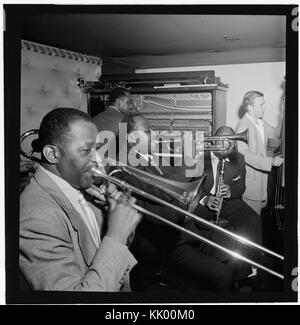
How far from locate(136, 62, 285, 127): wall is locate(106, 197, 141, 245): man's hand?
61 cm

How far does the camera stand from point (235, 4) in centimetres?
170

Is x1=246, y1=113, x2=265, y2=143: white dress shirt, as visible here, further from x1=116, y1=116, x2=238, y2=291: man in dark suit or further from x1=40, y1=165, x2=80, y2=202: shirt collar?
x1=40, y1=165, x2=80, y2=202: shirt collar

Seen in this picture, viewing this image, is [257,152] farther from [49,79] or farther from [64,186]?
[49,79]

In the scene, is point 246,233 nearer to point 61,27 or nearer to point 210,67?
point 210,67

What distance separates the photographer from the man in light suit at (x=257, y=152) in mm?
1762

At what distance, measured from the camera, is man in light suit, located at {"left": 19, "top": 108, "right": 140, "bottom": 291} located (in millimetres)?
1475

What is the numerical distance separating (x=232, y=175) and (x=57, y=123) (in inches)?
32.0

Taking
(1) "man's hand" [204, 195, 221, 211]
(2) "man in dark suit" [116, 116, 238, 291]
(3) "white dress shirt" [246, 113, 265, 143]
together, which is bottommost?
(2) "man in dark suit" [116, 116, 238, 291]

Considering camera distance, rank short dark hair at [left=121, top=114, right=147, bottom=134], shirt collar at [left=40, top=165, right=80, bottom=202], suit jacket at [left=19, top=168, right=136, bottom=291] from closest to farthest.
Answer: suit jacket at [left=19, top=168, right=136, bottom=291] → shirt collar at [left=40, top=165, right=80, bottom=202] → short dark hair at [left=121, top=114, right=147, bottom=134]

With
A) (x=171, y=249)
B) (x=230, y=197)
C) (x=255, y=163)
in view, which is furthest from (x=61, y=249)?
(x=255, y=163)

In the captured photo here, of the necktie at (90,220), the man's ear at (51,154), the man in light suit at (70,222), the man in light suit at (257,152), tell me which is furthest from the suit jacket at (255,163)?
the man's ear at (51,154)

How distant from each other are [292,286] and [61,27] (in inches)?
61.4

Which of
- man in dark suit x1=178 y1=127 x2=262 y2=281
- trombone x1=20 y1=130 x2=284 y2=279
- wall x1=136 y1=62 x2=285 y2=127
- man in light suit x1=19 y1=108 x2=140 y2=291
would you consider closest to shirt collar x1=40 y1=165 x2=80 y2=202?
man in light suit x1=19 y1=108 x2=140 y2=291
